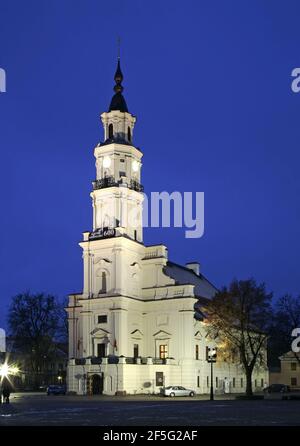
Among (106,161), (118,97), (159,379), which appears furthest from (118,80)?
(159,379)

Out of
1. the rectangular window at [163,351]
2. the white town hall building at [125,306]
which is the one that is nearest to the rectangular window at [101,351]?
the white town hall building at [125,306]

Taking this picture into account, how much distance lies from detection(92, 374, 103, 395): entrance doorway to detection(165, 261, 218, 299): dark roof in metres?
16.4

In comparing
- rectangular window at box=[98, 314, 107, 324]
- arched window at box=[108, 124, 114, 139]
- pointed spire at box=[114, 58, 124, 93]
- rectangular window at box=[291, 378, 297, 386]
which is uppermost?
pointed spire at box=[114, 58, 124, 93]

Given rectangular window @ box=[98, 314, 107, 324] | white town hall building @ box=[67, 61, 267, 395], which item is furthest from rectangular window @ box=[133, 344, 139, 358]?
rectangular window @ box=[98, 314, 107, 324]

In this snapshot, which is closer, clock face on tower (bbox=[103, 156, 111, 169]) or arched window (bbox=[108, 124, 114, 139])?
clock face on tower (bbox=[103, 156, 111, 169])

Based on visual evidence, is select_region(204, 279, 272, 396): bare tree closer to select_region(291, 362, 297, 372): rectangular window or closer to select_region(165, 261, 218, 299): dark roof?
select_region(165, 261, 218, 299): dark roof

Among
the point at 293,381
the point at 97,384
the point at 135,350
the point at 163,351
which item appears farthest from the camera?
the point at 293,381

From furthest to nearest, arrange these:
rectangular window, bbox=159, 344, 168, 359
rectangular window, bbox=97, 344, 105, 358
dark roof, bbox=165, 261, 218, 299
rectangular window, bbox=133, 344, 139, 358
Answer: dark roof, bbox=165, 261, 218, 299 < rectangular window, bbox=159, 344, 168, 359 < rectangular window, bbox=133, 344, 139, 358 < rectangular window, bbox=97, 344, 105, 358

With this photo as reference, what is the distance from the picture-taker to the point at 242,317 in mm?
62562

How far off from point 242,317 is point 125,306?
1523 cm

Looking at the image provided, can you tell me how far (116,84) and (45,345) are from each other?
1487 inches

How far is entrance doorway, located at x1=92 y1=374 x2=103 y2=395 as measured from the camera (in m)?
69.6

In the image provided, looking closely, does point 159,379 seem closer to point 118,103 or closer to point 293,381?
point 293,381

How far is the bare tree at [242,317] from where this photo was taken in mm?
61938
